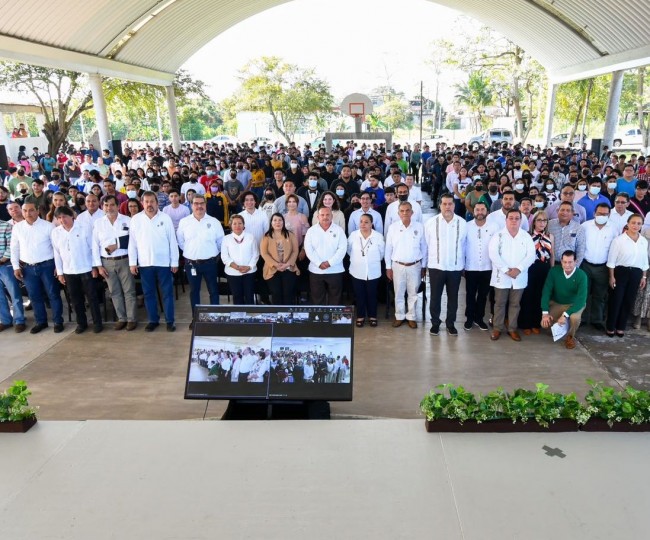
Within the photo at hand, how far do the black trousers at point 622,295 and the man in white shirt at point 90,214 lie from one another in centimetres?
640

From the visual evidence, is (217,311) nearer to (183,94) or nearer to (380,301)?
(380,301)

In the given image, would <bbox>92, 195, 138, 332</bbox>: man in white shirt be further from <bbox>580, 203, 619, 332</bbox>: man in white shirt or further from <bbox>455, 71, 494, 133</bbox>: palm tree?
<bbox>455, 71, 494, 133</bbox>: palm tree

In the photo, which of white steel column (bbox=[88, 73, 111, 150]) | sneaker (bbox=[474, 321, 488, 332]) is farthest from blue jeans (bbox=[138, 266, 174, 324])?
white steel column (bbox=[88, 73, 111, 150])

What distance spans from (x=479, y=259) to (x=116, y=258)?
451cm

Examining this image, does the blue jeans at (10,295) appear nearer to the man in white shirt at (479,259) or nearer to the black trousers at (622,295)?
the man in white shirt at (479,259)

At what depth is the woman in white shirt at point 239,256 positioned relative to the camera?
6.21 metres

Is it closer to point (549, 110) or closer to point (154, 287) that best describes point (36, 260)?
point (154, 287)

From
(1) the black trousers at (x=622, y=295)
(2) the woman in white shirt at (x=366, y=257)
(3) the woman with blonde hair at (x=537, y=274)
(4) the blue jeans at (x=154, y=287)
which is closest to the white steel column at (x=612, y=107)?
(1) the black trousers at (x=622, y=295)

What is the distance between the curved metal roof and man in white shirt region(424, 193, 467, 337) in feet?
41.5

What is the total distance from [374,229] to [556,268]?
227 cm

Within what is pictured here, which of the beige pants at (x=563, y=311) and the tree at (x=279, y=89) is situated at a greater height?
the tree at (x=279, y=89)

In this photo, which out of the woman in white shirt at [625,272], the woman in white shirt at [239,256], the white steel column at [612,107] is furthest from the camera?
the white steel column at [612,107]

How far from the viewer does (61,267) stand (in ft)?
21.0

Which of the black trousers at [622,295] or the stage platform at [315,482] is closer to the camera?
the stage platform at [315,482]
